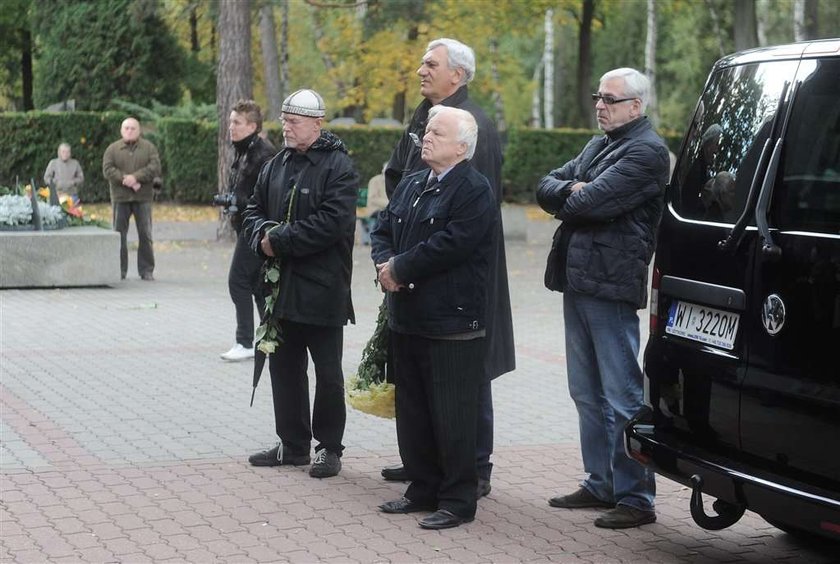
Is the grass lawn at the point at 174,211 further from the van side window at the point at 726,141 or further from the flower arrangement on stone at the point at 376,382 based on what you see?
the van side window at the point at 726,141

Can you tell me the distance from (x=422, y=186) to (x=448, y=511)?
1.42 metres

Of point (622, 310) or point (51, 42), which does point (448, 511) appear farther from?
point (51, 42)

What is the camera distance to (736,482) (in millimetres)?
4668

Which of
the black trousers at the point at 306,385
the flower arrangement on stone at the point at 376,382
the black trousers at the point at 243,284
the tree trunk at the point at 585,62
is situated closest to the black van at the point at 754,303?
the flower arrangement on stone at the point at 376,382

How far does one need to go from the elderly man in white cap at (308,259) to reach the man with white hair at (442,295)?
2.15 ft

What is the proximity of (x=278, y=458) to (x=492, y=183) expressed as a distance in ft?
6.14

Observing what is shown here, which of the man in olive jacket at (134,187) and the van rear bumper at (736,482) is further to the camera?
the man in olive jacket at (134,187)

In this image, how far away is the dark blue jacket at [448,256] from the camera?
5.59m

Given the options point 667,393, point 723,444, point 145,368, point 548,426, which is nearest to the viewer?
point 723,444

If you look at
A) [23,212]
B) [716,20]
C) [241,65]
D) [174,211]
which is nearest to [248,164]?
[23,212]

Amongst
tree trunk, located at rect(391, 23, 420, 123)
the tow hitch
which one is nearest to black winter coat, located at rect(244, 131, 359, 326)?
the tow hitch

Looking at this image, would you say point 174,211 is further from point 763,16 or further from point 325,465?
point 763,16

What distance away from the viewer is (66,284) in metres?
14.5

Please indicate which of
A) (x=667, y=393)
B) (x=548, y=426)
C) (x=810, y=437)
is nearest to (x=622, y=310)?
(x=667, y=393)
